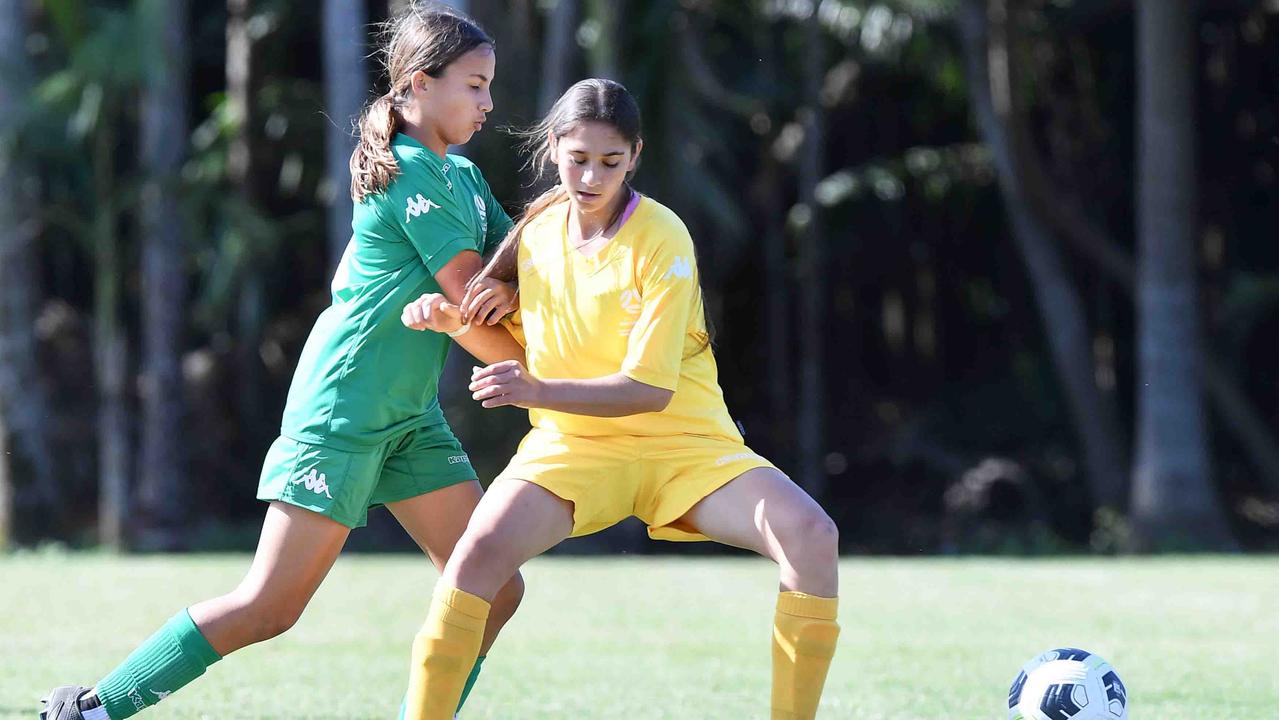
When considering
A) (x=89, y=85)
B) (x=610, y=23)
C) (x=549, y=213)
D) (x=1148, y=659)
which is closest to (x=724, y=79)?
(x=610, y=23)

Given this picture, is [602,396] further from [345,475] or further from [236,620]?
[236,620]

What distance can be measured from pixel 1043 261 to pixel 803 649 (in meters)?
16.9

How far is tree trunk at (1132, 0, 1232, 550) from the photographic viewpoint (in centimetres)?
1778

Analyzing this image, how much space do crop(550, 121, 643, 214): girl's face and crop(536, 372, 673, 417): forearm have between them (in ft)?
1.55

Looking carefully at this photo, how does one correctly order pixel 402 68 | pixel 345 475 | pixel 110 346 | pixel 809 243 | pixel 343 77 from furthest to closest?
1. pixel 809 243
2. pixel 110 346
3. pixel 343 77
4. pixel 402 68
5. pixel 345 475

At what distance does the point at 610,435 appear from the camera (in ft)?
14.4

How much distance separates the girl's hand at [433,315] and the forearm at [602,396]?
1.07 feet

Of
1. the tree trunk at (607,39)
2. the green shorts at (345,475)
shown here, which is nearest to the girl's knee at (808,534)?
the green shorts at (345,475)

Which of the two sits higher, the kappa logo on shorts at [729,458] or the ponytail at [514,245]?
the ponytail at [514,245]

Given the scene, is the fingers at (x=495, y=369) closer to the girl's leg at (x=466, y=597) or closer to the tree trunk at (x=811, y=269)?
the girl's leg at (x=466, y=597)

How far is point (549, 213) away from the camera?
4.57 m

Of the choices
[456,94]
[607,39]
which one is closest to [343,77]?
[607,39]

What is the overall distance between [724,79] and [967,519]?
6508 mm

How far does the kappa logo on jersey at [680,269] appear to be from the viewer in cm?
432
